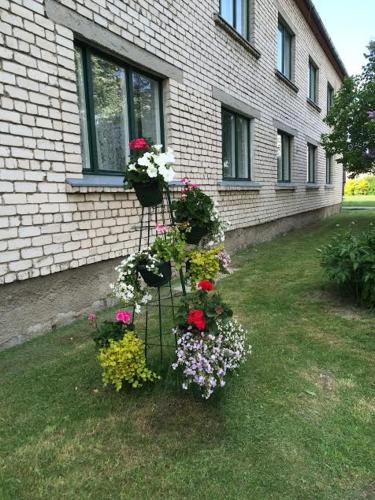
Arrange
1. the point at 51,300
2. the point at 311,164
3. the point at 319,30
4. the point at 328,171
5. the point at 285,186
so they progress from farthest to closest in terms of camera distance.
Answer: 1. the point at 328,171
2. the point at 311,164
3. the point at 319,30
4. the point at 285,186
5. the point at 51,300

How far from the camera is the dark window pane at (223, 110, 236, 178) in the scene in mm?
7776

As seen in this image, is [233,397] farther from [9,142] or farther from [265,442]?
[9,142]

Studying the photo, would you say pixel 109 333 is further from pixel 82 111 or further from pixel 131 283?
pixel 82 111

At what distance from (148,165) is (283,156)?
32.7 ft

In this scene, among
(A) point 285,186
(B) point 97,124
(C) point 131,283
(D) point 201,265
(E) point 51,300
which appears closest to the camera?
(C) point 131,283

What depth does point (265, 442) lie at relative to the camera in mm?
2143

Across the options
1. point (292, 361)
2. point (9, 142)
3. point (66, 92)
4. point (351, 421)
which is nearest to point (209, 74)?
point (66, 92)

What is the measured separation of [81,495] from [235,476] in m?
0.74

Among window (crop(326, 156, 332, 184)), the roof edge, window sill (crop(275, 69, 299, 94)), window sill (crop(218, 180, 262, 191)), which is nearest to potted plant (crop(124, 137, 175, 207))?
window sill (crop(218, 180, 262, 191))

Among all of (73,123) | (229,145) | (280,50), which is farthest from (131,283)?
(280,50)

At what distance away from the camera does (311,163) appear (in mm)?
15055

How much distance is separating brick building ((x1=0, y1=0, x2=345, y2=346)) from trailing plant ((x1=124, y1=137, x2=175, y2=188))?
4.73ft

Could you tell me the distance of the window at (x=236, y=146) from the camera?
784 cm

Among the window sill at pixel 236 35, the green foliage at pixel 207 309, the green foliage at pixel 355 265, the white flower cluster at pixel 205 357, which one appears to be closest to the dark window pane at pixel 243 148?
the window sill at pixel 236 35
